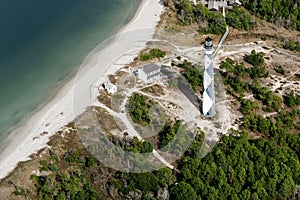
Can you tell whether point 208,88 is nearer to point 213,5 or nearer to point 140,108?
point 140,108

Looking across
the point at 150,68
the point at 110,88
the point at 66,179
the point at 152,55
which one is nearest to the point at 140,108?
the point at 110,88

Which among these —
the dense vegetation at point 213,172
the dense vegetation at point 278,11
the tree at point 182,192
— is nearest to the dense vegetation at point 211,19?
the dense vegetation at point 278,11

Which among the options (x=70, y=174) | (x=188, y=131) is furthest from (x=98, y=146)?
(x=188, y=131)

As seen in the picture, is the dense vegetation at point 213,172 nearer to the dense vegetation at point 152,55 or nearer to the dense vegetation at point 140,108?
the dense vegetation at point 140,108

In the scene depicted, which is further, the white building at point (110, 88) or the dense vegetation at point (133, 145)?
the white building at point (110, 88)

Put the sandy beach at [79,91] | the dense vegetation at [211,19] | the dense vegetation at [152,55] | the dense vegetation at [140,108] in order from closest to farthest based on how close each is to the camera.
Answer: the sandy beach at [79,91] < the dense vegetation at [140,108] < the dense vegetation at [152,55] < the dense vegetation at [211,19]

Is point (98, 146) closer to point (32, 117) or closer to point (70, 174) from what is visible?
point (70, 174)

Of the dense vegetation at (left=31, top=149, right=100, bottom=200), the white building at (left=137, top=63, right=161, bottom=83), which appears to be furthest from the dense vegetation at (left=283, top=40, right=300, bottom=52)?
the dense vegetation at (left=31, top=149, right=100, bottom=200)

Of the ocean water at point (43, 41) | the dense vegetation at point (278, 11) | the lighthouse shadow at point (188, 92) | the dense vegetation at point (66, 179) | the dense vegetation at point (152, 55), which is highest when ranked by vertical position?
the ocean water at point (43, 41)
